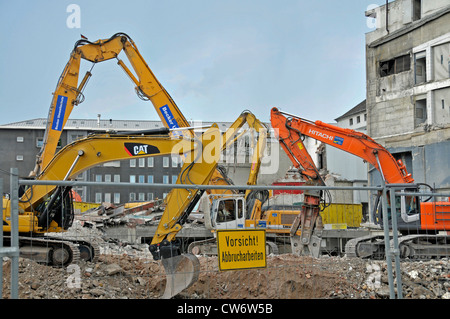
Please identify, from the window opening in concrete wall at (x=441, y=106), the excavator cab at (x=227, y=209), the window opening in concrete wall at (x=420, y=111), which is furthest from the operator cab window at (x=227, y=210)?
the window opening in concrete wall at (x=420, y=111)

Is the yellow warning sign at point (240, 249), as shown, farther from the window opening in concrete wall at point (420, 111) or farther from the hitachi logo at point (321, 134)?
the window opening in concrete wall at point (420, 111)

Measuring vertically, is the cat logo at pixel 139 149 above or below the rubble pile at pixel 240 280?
above

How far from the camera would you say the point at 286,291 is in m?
7.97

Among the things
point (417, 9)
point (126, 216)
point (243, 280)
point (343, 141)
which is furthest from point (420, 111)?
point (243, 280)

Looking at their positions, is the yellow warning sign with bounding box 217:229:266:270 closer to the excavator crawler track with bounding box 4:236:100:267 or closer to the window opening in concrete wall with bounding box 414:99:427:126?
the excavator crawler track with bounding box 4:236:100:267

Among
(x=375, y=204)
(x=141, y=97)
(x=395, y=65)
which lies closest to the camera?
(x=375, y=204)

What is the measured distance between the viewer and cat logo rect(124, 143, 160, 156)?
440 inches

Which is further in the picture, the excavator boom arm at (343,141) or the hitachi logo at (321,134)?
the hitachi logo at (321,134)

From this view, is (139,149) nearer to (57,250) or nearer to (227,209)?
(57,250)

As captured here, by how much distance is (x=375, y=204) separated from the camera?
40.9 feet

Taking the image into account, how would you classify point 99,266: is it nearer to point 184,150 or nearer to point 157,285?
point 157,285

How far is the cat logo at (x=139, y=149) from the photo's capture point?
11.2 m

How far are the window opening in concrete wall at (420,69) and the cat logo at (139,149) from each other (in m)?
20.5

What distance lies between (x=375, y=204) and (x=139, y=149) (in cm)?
562
